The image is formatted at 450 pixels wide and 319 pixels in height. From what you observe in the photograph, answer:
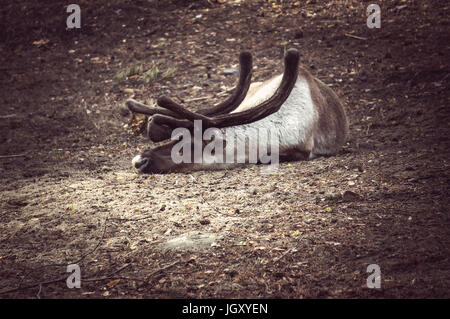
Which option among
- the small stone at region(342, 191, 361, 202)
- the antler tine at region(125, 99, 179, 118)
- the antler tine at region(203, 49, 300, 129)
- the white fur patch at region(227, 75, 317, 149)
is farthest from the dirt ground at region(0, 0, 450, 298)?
the antler tine at region(125, 99, 179, 118)

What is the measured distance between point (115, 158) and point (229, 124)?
1339 millimetres

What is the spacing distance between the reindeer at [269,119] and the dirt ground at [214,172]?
0.61 ft

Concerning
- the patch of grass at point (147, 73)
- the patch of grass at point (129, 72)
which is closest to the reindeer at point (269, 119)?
the patch of grass at point (147, 73)

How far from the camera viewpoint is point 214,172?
4145mm

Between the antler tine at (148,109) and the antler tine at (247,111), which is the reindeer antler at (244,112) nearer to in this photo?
the antler tine at (247,111)

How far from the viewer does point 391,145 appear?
4.42m

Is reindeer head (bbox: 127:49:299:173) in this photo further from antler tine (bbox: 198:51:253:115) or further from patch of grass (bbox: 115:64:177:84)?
patch of grass (bbox: 115:64:177:84)

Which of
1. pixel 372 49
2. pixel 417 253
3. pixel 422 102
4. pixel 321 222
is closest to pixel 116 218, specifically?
pixel 321 222

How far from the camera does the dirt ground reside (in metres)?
2.46

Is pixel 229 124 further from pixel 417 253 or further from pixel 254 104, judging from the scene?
pixel 417 253

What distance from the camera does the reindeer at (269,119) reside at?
13.3 feet

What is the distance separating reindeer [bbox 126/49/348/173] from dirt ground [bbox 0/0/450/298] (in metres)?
0.19

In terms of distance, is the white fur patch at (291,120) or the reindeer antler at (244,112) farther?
the white fur patch at (291,120)

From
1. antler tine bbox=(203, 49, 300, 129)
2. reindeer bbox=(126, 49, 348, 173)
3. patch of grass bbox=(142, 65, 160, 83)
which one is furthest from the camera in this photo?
patch of grass bbox=(142, 65, 160, 83)
